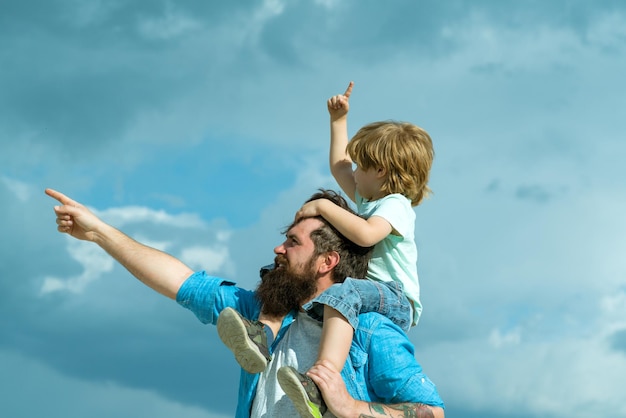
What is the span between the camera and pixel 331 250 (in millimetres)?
7086

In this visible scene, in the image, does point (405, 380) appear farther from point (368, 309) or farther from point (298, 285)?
point (298, 285)

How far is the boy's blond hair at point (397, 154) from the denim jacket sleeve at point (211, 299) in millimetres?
1394

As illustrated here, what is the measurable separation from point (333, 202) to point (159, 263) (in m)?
1.44

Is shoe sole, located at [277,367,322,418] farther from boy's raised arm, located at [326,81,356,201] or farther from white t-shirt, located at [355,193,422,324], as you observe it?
boy's raised arm, located at [326,81,356,201]

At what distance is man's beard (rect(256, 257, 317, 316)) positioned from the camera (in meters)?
7.00

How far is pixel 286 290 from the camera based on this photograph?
23.0 feet

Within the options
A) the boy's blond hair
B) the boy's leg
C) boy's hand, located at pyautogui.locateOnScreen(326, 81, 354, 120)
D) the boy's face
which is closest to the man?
the boy's leg

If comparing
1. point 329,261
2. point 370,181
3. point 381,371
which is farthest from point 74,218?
point 381,371

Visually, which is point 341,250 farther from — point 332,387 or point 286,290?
point 332,387

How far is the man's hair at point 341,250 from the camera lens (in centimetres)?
707

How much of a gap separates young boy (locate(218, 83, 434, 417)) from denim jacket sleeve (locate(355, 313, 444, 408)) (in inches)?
6.0

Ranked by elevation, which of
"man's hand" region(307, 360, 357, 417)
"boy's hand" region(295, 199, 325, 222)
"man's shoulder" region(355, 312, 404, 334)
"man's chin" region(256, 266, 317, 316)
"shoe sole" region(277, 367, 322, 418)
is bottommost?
"shoe sole" region(277, 367, 322, 418)

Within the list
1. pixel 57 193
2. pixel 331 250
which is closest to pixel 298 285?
pixel 331 250

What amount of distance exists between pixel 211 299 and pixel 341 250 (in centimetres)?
110
